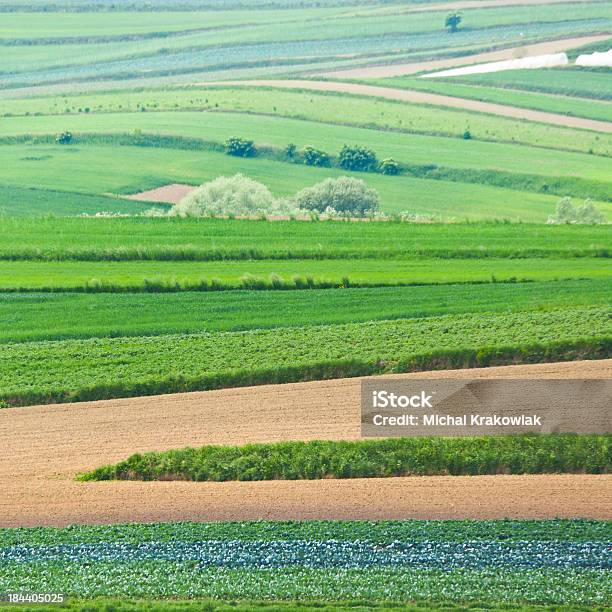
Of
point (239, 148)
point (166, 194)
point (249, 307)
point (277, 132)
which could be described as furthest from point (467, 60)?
point (249, 307)

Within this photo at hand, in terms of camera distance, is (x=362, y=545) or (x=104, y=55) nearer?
(x=362, y=545)

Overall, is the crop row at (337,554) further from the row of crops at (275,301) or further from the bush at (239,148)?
the bush at (239,148)

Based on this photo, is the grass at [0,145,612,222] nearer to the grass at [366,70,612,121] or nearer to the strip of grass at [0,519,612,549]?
the grass at [366,70,612,121]

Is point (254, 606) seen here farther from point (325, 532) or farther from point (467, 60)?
point (467, 60)

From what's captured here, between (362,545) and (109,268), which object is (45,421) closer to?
(362,545)

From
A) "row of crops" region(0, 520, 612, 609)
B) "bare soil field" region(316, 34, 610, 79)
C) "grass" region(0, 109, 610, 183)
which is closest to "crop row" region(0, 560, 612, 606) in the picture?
"row of crops" region(0, 520, 612, 609)

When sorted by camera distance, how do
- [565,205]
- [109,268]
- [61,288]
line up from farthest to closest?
[565,205] → [109,268] → [61,288]

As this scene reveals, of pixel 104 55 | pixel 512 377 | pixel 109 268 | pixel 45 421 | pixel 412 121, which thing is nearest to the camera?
pixel 45 421

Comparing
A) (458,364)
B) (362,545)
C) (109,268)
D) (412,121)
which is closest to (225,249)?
(109,268)
